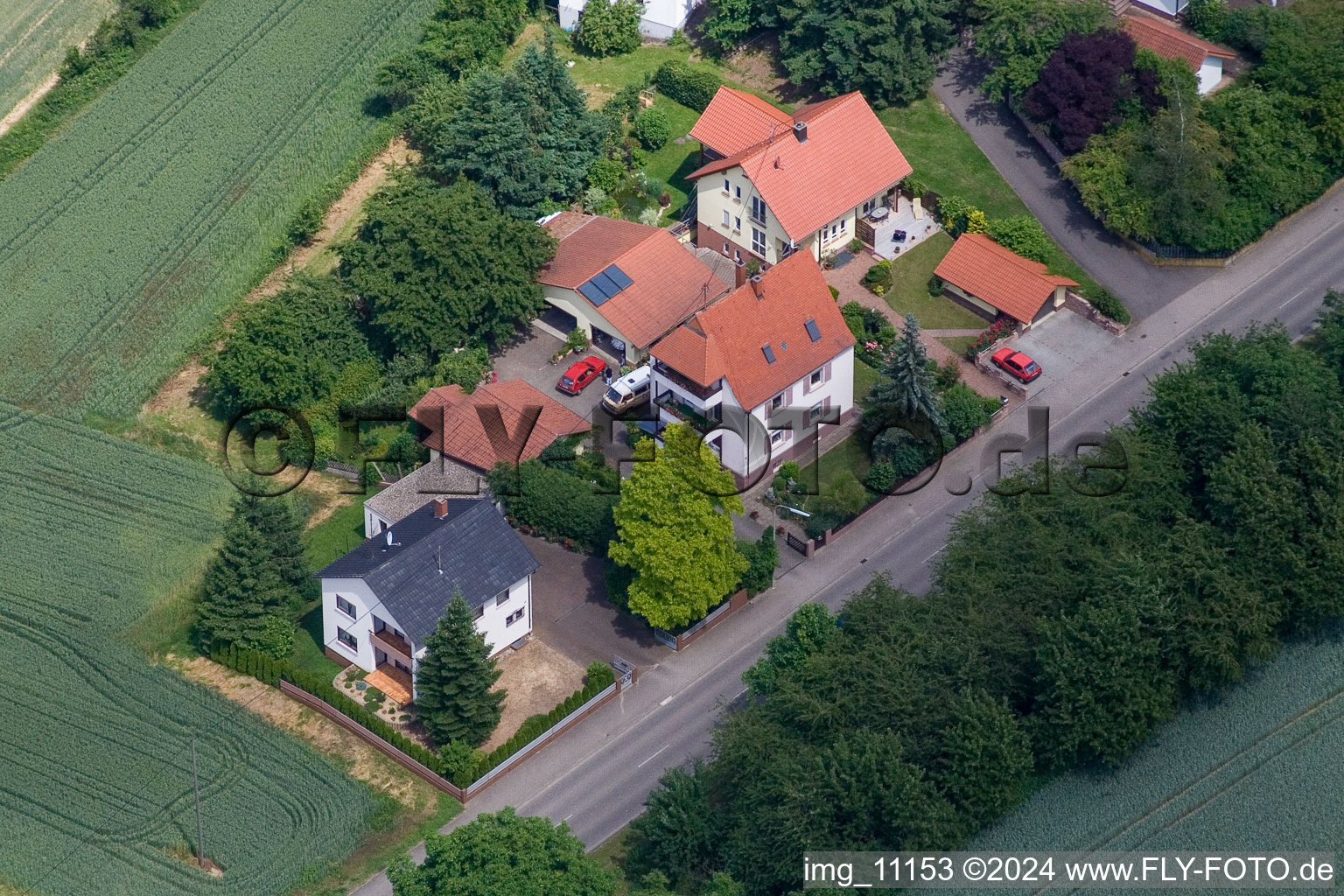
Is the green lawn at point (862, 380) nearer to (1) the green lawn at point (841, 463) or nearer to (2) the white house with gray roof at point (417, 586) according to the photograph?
(1) the green lawn at point (841, 463)

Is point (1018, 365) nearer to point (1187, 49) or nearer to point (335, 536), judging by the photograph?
point (1187, 49)

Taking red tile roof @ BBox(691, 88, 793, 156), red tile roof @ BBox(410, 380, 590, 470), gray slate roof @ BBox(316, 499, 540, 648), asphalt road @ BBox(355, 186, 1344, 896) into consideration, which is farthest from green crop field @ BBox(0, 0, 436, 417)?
asphalt road @ BBox(355, 186, 1344, 896)

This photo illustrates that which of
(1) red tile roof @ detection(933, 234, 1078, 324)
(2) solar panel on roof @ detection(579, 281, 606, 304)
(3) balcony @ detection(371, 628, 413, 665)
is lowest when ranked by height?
(1) red tile roof @ detection(933, 234, 1078, 324)

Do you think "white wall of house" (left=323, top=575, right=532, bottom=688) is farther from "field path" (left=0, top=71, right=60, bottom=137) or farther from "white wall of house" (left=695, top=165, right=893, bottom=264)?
"field path" (left=0, top=71, right=60, bottom=137)

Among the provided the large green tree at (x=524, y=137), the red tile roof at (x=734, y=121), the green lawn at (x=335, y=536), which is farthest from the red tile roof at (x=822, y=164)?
the green lawn at (x=335, y=536)

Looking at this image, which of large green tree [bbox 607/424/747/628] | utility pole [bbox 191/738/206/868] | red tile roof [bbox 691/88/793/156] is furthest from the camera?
red tile roof [bbox 691/88/793/156]

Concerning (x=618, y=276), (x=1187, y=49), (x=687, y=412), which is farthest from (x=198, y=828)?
(x=1187, y=49)
